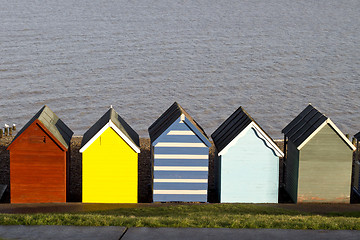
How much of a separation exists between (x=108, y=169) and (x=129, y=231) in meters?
4.47

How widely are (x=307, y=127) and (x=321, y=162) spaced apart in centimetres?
107

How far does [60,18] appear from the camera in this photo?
2343 inches

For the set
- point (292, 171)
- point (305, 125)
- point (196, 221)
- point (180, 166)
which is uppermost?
point (305, 125)

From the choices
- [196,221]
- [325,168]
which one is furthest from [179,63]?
[196,221]

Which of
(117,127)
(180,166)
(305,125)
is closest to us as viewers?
(117,127)

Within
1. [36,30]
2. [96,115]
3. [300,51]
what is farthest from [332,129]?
[36,30]

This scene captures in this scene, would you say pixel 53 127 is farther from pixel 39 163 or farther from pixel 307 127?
pixel 307 127

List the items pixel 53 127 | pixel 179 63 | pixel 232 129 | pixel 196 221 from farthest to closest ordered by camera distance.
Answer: pixel 179 63 < pixel 232 129 < pixel 53 127 < pixel 196 221

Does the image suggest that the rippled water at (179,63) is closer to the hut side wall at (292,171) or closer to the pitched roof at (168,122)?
the hut side wall at (292,171)

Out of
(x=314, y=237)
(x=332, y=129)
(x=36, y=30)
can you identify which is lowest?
(x=314, y=237)

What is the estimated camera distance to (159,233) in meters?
12.9

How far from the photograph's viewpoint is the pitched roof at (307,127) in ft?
57.1

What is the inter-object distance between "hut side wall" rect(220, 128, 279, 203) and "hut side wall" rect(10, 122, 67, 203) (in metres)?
4.35

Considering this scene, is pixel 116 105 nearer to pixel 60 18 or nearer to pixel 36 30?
pixel 36 30
